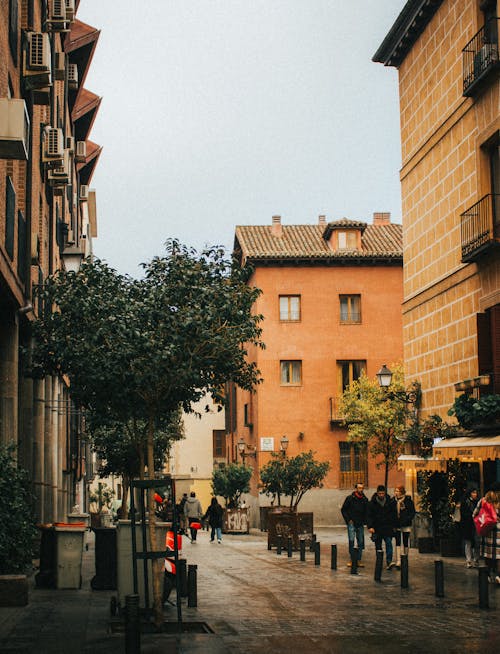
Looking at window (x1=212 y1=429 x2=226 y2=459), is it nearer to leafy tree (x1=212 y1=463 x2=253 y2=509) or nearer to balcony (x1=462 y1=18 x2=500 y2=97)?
leafy tree (x1=212 y1=463 x2=253 y2=509)

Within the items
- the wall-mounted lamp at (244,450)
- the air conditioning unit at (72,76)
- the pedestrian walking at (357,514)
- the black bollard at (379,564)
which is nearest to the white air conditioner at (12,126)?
the black bollard at (379,564)

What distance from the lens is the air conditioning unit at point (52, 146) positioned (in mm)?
24531

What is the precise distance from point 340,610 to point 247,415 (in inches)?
1625

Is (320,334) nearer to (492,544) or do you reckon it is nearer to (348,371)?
(348,371)

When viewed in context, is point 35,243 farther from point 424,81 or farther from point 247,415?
point 247,415

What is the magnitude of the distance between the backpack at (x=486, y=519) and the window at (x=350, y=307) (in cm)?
3468

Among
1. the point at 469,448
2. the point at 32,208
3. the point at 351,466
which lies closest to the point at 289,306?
the point at 351,466

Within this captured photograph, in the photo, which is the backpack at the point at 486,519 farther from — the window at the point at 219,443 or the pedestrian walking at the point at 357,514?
the window at the point at 219,443

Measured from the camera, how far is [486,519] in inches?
718

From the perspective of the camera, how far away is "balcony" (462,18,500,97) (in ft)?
75.6

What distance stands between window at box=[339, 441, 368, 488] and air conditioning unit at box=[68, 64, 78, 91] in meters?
23.4

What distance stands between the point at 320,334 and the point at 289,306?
213cm

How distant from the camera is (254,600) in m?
16.2

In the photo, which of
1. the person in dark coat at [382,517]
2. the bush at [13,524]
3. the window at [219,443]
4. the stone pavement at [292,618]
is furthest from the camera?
the window at [219,443]
